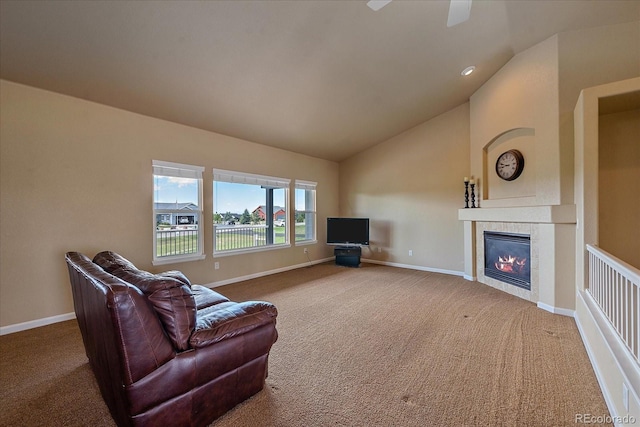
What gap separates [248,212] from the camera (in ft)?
17.3

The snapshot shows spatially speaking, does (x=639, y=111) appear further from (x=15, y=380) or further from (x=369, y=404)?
(x=15, y=380)

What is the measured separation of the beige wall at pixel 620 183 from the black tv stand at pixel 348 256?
399 cm

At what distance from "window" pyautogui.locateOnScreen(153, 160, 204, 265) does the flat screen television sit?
299cm

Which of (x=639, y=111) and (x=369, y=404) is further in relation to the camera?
(x=639, y=111)

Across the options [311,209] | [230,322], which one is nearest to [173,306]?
[230,322]

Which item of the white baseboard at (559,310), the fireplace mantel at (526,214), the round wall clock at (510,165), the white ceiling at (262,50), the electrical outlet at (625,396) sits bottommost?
the white baseboard at (559,310)

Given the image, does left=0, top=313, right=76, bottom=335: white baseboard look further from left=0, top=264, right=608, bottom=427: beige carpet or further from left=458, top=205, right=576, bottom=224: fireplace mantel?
left=458, top=205, right=576, bottom=224: fireplace mantel

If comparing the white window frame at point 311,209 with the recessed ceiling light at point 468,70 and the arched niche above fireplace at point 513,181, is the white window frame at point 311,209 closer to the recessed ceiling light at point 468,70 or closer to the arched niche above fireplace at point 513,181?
the arched niche above fireplace at point 513,181

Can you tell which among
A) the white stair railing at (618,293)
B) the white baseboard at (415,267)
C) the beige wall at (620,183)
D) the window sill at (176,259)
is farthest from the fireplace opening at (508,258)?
the window sill at (176,259)

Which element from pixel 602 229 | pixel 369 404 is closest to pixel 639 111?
pixel 602 229

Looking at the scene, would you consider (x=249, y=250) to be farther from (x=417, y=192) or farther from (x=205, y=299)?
(x=417, y=192)

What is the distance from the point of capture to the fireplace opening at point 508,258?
3.97 meters

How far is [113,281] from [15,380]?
1742mm

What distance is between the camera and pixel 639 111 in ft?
10.5
